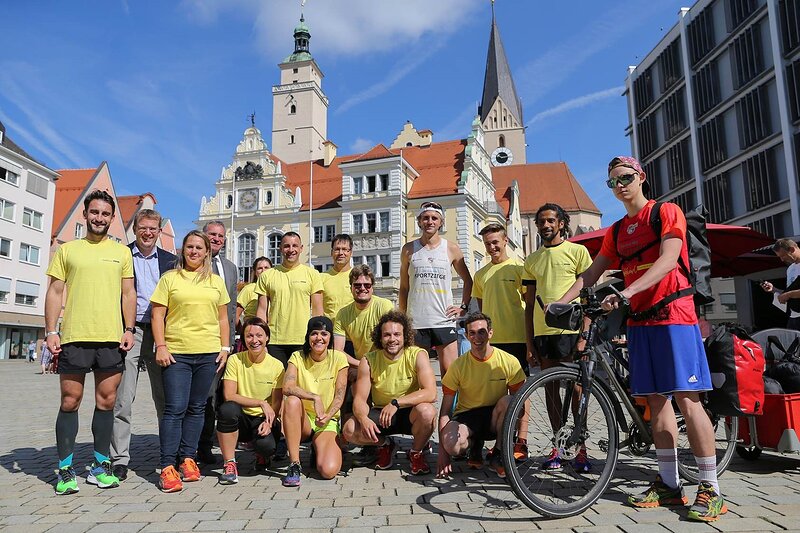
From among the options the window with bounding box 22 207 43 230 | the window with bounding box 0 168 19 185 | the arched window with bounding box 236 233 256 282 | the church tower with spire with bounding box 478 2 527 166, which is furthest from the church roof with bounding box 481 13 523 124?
the window with bounding box 0 168 19 185

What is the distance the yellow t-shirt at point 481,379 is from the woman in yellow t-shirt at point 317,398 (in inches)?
37.9

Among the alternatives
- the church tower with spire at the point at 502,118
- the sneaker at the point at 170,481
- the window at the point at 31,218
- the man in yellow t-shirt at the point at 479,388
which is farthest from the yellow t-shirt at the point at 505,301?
the church tower with spire at the point at 502,118

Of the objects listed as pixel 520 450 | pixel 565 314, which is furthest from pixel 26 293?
pixel 565 314

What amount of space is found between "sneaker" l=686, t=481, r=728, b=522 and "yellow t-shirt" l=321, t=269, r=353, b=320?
156 inches

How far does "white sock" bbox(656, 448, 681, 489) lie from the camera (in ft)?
11.7

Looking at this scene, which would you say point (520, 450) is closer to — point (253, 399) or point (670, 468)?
point (670, 468)

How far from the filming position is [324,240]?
144 feet

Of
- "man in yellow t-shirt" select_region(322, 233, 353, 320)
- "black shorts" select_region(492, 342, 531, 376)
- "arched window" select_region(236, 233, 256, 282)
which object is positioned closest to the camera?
"black shorts" select_region(492, 342, 531, 376)

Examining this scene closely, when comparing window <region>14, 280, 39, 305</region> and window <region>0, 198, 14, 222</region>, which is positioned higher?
window <region>0, 198, 14, 222</region>

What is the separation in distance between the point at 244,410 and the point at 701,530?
3367 mm

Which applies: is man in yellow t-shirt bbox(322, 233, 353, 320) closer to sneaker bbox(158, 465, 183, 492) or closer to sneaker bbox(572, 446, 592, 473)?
sneaker bbox(158, 465, 183, 492)

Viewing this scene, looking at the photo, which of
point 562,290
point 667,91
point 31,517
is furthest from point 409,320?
point 667,91

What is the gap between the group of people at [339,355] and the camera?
11.8 feet

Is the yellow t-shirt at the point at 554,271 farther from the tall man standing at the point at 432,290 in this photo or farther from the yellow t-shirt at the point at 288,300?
the yellow t-shirt at the point at 288,300
